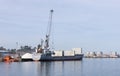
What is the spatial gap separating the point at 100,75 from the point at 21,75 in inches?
717

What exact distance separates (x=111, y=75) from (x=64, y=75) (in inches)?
424

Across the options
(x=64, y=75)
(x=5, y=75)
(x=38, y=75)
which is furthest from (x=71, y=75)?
(x=5, y=75)

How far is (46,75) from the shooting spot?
86.5m

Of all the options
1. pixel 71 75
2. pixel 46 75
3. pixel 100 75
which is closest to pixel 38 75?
pixel 46 75

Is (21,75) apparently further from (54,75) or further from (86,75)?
(86,75)

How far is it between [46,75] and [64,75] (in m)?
4.71

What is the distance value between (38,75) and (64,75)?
20.3 ft

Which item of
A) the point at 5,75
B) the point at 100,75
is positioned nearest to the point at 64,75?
the point at 100,75

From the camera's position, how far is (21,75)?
84562 mm

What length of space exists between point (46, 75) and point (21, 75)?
19.8ft

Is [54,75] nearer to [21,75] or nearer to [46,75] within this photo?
[46,75]

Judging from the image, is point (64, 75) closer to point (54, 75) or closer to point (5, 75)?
point (54, 75)

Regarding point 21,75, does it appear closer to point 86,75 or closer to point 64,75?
point 64,75

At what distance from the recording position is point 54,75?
3359 inches
